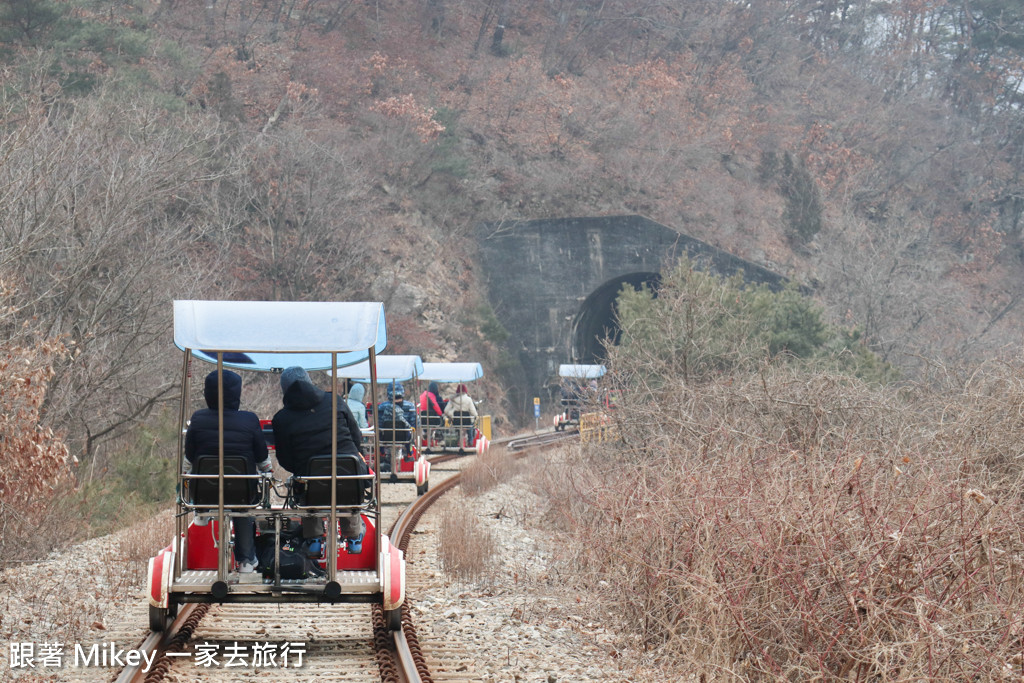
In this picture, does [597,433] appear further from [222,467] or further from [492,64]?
[492,64]

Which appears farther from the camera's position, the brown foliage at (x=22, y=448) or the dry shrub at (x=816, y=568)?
the brown foliage at (x=22, y=448)

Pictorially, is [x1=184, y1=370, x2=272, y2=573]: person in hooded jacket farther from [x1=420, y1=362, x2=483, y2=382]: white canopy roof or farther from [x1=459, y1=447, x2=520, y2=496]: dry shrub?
[x1=420, y1=362, x2=483, y2=382]: white canopy roof

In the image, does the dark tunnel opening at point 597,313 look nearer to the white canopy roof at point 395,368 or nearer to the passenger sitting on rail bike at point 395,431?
the white canopy roof at point 395,368

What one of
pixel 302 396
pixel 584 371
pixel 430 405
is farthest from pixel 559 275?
pixel 302 396

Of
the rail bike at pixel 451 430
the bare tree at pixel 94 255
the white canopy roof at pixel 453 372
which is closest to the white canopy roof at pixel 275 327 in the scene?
Result: the bare tree at pixel 94 255

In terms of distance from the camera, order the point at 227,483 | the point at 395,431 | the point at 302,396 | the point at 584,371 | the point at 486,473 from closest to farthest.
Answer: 1. the point at 227,483
2. the point at 302,396
3. the point at 395,431
4. the point at 486,473
5. the point at 584,371

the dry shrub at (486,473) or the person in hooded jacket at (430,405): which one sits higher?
the person in hooded jacket at (430,405)

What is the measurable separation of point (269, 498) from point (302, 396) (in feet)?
2.52

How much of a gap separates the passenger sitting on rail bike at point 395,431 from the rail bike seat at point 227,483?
946 cm

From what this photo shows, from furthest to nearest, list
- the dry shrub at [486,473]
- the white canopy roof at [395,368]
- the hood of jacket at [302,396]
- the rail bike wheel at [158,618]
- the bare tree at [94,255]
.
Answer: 1. the white canopy roof at [395,368]
2. the dry shrub at [486,473]
3. the bare tree at [94,255]
4. the hood of jacket at [302,396]
5. the rail bike wheel at [158,618]

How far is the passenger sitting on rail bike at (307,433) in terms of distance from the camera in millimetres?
7781

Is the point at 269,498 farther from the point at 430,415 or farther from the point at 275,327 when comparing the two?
the point at 430,415

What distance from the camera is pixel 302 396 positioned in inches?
307

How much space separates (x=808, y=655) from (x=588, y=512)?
5.78m
